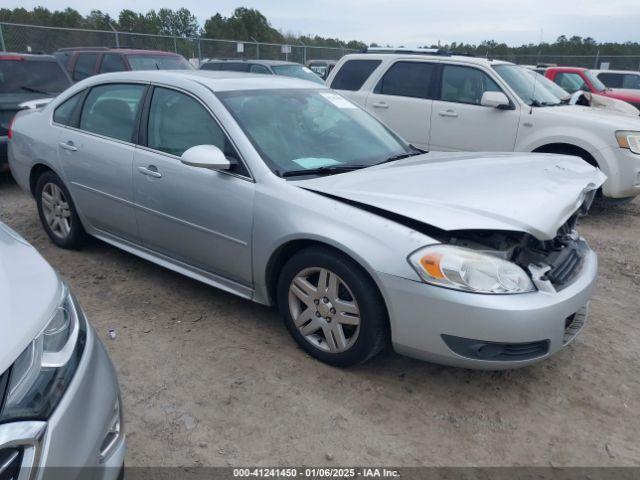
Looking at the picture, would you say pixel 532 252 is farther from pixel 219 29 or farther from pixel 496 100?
pixel 219 29

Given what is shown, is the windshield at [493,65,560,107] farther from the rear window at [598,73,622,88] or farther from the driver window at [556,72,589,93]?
the rear window at [598,73,622,88]

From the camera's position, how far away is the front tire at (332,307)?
2.79m

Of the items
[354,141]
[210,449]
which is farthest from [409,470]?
[354,141]

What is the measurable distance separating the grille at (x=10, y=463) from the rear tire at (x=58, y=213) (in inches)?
134

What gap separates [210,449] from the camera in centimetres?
248

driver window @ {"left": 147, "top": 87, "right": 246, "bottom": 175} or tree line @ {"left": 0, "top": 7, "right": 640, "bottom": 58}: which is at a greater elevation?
tree line @ {"left": 0, "top": 7, "right": 640, "bottom": 58}

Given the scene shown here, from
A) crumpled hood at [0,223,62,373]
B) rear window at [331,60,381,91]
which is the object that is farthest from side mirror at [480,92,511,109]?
crumpled hood at [0,223,62,373]

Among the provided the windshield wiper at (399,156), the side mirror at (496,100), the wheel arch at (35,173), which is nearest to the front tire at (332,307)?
the windshield wiper at (399,156)

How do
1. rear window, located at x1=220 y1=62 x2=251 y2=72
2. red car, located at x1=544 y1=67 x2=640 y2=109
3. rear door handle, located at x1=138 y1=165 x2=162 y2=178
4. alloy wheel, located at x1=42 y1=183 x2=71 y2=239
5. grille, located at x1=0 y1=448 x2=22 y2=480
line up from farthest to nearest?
rear window, located at x1=220 y1=62 x2=251 y2=72 → red car, located at x1=544 y1=67 x2=640 y2=109 → alloy wheel, located at x1=42 y1=183 x2=71 y2=239 → rear door handle, located at x1=138 y1=165 x2=162 y2=178 → grille, located at x1=0 y1=448 x2=22 y2=480

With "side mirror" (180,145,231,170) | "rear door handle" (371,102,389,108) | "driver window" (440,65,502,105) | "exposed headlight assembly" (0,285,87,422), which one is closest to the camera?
"exposed headlight assembly" (0,285,87,422)

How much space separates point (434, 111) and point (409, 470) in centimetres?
552

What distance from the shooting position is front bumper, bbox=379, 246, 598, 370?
2523 mm

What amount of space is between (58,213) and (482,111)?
5015mm

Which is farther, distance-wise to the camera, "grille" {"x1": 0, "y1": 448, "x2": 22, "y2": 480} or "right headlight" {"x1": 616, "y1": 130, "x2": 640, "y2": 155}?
"right headlight" {"x1": 616, "y1": 130, "x2": 640, "y2": 155}
